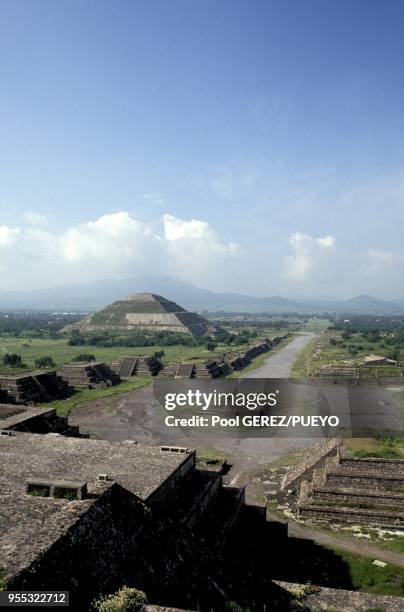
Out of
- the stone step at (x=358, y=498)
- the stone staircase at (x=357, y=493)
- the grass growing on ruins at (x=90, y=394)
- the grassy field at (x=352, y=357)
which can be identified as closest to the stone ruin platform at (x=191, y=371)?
the grass growing on ruins at (x=90, y=394)

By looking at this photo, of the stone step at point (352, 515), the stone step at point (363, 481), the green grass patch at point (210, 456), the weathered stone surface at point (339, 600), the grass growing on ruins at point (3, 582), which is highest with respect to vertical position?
the grass growing on ruins at point (3, 582)

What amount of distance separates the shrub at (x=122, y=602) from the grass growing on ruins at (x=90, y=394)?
37873mm

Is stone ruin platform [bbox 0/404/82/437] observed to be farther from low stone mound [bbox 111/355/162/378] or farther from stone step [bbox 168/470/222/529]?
low stone mound [bbox 111/355/162/378]

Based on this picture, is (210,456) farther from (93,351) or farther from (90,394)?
(93,351)

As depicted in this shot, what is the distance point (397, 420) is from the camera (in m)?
40.0

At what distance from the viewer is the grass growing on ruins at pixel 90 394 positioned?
156ft

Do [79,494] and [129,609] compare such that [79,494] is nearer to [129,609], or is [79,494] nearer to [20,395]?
[129,609]

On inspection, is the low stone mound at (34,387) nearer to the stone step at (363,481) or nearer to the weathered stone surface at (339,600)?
the stone step at (363,481)

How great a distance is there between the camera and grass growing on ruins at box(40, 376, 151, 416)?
4750cm

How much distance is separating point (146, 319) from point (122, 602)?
157m

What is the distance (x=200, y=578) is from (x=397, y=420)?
34.2m

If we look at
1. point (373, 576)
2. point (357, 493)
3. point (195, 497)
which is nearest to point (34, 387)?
point (195, 497)

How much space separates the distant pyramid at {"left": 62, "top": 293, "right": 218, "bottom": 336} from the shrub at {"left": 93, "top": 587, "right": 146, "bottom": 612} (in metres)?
139

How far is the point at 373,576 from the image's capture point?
16.8 metres
